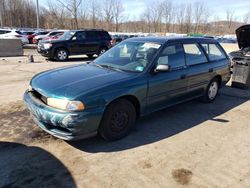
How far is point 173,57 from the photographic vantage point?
5035mm

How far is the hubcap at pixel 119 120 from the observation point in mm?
4071

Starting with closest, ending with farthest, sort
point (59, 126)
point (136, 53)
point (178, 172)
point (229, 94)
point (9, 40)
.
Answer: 1. point (178, 172)
2. point (59, 126)
3. point (136, 53)
4. point (229, 94)
5. point (9, 40)

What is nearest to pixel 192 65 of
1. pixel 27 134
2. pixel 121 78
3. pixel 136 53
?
pixel 136 53

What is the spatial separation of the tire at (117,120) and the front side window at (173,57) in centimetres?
107

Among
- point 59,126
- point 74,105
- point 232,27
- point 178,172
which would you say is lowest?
point 178,172

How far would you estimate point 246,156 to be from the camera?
3918 millimetres

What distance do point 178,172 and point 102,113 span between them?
1320 mm

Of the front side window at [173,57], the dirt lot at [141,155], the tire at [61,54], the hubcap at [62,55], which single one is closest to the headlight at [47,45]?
the tire at [61,54]

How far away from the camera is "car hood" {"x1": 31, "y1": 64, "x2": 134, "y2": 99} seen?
3.73 meters

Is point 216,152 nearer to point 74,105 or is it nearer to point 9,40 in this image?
point 74,105

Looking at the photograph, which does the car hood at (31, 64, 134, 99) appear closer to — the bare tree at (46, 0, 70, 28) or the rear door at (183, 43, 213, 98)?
the rear door at (183, 43, 213, 98)

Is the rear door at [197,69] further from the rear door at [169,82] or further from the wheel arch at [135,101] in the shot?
the wheel arch at [135,101]

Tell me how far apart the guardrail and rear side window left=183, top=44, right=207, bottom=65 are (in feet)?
47.5

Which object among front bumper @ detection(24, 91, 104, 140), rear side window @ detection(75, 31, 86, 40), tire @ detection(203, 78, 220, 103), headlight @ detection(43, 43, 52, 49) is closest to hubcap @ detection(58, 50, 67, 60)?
headlight @ detection(43, 43, 52, 49)
